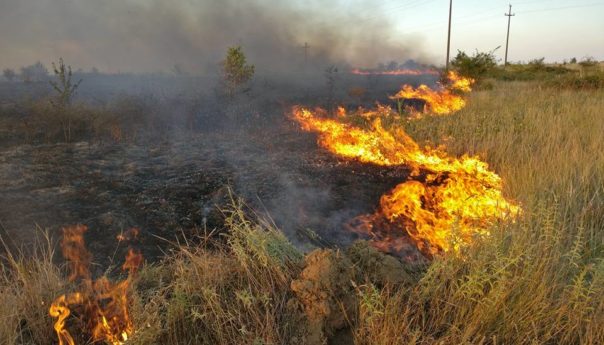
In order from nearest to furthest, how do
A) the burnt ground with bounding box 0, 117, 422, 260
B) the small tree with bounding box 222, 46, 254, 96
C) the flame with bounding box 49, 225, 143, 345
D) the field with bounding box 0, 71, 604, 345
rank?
the field with bounding box 0, 71, 604, 345 → the flame with bounding box 49, 225, 143, 345 → the burnt ground with bounding box 0, 117, 422, 260 → the small tree with bounding box 222, 46, 254, 96

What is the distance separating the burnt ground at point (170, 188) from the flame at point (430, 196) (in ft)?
1.29

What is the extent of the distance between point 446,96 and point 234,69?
374 inches

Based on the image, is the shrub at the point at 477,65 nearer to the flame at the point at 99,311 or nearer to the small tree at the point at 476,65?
the small tree at the point at 476,65

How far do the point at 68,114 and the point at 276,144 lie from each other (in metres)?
6.28

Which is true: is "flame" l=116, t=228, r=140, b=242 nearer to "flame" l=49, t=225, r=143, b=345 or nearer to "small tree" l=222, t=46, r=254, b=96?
"flame" l=49, t=225, r=143, b=345

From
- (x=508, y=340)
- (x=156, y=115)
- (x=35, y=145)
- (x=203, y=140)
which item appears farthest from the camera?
(x=156, y=115)

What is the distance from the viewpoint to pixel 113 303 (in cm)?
261

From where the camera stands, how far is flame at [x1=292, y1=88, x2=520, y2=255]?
4.27 m

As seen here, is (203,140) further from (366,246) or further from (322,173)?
(366,246)

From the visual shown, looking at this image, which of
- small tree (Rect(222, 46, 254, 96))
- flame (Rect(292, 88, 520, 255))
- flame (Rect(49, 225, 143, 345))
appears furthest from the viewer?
small tree (Rect(222, 46, 254, 96))

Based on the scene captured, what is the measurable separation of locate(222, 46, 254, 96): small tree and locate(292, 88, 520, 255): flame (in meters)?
8.56

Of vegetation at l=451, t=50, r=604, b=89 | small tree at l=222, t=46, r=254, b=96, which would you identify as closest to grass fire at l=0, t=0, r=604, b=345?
small tree at l=222, t=46, r=254, b=96

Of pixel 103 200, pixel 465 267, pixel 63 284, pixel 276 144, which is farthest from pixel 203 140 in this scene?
pixel 465 267

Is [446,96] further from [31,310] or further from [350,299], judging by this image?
[31,310]
